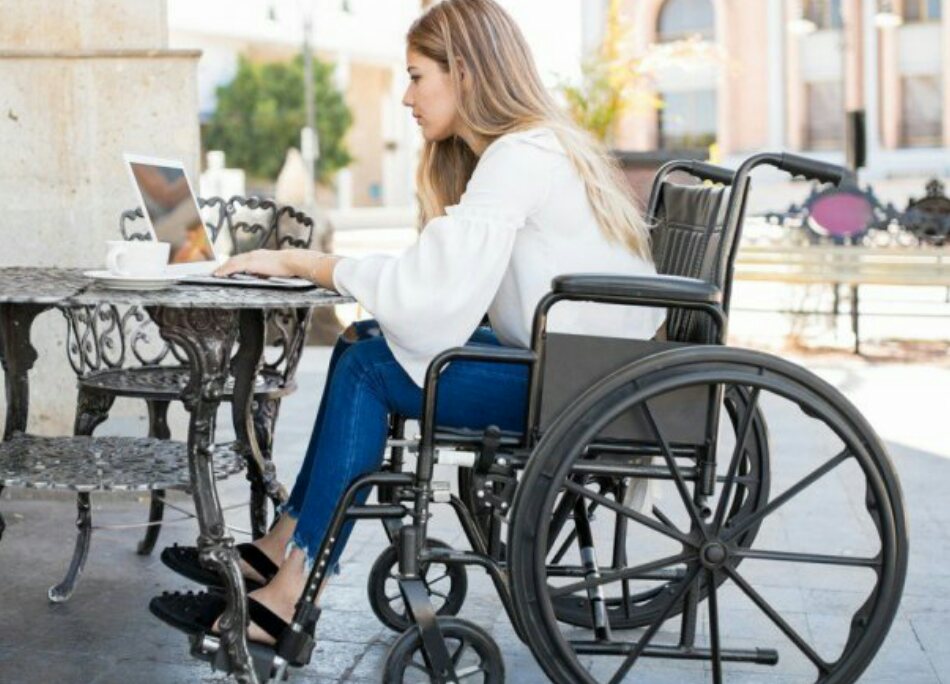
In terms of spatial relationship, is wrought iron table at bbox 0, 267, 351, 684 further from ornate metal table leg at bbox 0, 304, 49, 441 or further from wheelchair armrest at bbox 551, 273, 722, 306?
wheelchair armrest at bbox 551, 273, 722, 306

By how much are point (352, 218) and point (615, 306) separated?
42258mm

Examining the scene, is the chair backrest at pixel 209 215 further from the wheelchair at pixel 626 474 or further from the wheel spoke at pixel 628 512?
the wheel spoke at pixel 628 512

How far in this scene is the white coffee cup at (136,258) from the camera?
274cm

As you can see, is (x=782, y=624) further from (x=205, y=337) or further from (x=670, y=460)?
(x=205, y=337)

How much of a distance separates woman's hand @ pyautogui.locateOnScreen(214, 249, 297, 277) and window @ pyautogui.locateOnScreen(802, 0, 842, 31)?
1231 inches

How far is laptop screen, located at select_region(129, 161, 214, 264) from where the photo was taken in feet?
9.63

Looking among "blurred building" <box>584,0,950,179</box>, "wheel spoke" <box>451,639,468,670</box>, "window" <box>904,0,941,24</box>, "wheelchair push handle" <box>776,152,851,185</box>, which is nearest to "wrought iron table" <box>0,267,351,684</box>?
"wheel spoke" <box>451,639,468,670</box>

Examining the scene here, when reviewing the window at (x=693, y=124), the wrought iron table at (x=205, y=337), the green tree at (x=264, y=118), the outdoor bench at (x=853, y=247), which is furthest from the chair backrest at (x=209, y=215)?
the green tree at (x=264, y=118)

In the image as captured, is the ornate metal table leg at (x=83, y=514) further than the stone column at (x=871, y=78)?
No

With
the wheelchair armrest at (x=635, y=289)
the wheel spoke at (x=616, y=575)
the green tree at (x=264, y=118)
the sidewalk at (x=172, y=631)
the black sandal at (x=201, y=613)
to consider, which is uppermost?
the green tree at (x=264, y=118)

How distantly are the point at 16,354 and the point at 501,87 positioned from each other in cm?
135

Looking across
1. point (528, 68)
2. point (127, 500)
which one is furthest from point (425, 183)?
point (127, 500)

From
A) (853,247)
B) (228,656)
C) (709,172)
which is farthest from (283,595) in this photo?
(853,247)

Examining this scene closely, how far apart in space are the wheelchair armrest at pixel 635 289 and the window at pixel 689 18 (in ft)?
108
